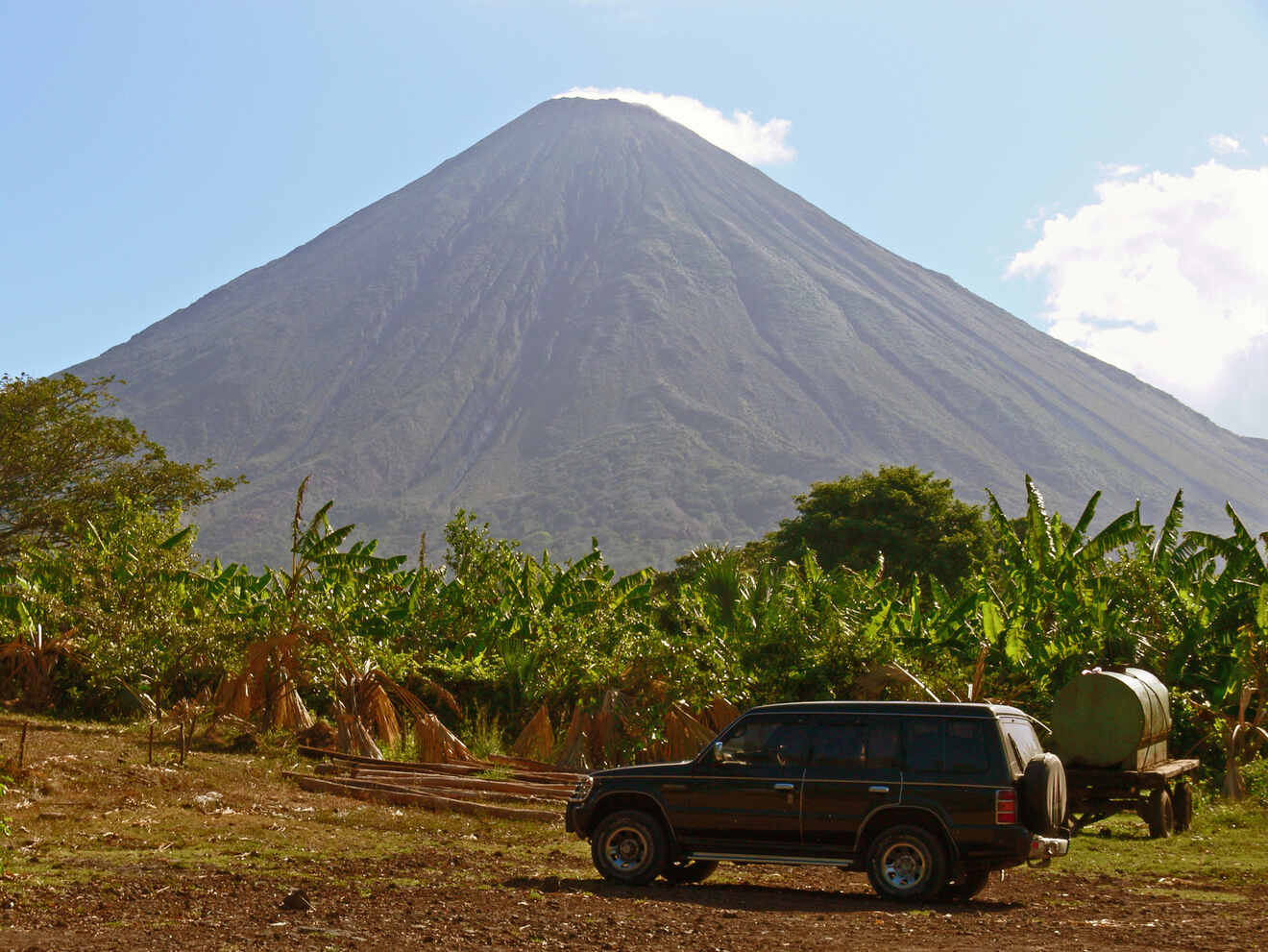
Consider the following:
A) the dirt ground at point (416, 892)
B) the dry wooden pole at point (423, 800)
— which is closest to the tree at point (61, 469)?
the dry wooden pole at point (423, 800)

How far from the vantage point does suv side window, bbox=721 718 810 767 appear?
39.8ft

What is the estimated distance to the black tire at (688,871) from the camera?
12719mm

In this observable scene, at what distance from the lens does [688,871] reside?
1291 centimetres

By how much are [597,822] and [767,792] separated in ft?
5.39

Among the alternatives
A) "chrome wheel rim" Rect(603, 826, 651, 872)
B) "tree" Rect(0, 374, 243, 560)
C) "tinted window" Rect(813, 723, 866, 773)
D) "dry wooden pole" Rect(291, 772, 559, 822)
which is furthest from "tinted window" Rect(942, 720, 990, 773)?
"tree" Rect(0, 374, 243, 560)

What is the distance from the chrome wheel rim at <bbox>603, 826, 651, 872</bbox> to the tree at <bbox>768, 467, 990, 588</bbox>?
4471 centimetres

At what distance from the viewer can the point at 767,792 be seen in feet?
39.4

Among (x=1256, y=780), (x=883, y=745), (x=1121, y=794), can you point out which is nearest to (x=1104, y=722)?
(x=1121, y=794)

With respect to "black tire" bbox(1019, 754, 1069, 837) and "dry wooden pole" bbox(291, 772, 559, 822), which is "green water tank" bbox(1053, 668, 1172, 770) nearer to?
"black tire" bbox(1019, 754, 1069, 837)

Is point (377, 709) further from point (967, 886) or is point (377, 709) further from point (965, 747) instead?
point (965, 747)

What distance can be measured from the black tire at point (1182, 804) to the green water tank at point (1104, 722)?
84cm

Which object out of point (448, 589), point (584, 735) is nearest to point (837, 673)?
point (584, 735)

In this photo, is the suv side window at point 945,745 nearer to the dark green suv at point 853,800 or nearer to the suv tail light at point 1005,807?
the dark green suv at point 853,800

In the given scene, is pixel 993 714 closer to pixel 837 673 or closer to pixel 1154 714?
pixel 1154 714
